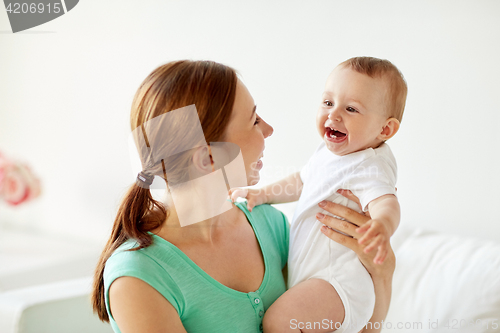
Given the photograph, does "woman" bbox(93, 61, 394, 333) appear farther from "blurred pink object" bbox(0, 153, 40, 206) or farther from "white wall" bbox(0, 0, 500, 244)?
"blurred pink object" bbox(0, 153, 40, 206)

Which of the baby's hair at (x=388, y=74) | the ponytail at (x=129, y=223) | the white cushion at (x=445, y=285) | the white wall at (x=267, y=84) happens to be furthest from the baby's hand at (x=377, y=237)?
the white wall at (x=267, y=84)

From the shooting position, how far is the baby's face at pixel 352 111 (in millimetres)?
1008

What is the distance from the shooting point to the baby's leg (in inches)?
36.9

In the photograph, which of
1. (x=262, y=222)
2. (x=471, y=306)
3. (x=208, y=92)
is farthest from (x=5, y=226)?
(x=471, y=306)

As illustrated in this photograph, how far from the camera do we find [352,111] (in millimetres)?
1028

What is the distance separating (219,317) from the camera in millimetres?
912

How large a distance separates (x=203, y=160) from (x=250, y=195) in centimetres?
29

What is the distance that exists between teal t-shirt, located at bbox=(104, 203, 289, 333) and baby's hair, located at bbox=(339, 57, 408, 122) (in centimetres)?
58

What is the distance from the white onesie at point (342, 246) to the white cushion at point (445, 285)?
36 centimetres

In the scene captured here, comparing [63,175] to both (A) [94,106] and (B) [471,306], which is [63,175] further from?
(B) [471,306]

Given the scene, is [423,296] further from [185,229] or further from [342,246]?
[185,229]

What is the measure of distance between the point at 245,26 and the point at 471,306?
1.47 m

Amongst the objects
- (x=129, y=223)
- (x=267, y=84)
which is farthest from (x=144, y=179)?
(x=267, y=84)

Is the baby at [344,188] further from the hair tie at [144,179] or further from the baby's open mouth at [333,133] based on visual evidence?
the hair tie at [144,179]
